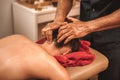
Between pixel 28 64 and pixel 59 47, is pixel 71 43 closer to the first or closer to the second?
pixel 59 47

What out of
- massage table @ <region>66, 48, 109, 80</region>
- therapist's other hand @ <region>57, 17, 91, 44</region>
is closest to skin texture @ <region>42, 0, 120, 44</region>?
therapist's other hand @ <region>57, 17, 91, 44</region>

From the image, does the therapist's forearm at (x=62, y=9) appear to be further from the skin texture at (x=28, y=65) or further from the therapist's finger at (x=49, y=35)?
the skin texture at (x=28, y=65)

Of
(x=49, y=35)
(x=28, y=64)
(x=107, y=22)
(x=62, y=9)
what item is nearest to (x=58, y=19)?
(x=62, y=9)

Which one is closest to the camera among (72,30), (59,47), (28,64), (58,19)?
(28,64)

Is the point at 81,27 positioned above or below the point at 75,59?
above

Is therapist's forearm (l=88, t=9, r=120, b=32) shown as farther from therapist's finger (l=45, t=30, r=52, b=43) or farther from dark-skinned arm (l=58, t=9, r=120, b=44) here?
therapist's finger (l=45, t=30, r=52, b=43)

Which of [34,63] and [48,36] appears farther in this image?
[48,36]

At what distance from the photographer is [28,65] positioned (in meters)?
0.87

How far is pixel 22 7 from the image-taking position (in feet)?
7.64

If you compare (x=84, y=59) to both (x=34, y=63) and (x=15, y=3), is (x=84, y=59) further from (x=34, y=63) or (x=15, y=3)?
A: (x=15, y=3)

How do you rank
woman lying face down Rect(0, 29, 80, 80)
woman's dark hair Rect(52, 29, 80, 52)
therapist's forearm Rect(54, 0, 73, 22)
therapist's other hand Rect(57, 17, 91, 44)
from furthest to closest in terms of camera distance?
therapist's forearm Rect(54, 0, 73, 22)
woman's dark hair Rect(52, 29, 80, 52)
therapist's other hand Rect(57, 17, 91, 44)
woman lying face down Rect(0, 29, 80, 80)

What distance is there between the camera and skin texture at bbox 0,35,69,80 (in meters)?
0.86

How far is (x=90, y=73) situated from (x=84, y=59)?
77mm

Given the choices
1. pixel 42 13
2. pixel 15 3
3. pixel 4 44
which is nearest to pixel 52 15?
pixel 42 13
